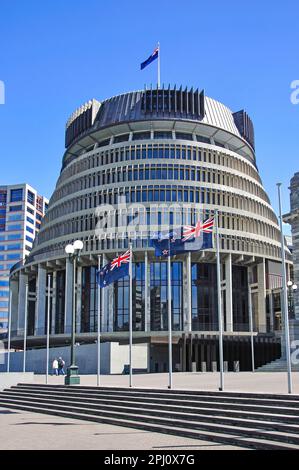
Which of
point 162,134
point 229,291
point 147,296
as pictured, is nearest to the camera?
point 147,296

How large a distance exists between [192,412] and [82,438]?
4511 millimetres

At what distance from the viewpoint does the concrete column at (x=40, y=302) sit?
75.3 metres

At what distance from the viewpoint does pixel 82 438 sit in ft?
55.6

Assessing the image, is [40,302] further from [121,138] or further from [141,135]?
[141,135]

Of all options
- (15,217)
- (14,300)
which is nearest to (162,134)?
(14,300)

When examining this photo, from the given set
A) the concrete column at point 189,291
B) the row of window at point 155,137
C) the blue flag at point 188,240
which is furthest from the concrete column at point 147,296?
the blue flag at point 188,240

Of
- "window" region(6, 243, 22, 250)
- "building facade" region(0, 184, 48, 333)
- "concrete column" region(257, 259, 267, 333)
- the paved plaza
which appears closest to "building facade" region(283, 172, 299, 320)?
"concrete column" region(257, 259, 267, 333)

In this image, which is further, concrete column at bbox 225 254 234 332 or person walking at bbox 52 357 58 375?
concrete column at bbox 225 254 234 332

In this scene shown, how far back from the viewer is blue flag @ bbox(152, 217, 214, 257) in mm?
26831

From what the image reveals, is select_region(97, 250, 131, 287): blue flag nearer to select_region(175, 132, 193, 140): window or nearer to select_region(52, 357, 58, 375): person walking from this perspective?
select_region(52, 357, 58, 375): person walking

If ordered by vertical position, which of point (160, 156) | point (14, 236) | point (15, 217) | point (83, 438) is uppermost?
point (15, 217)

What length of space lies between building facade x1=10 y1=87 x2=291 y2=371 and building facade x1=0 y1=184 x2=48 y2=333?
82.9 metres

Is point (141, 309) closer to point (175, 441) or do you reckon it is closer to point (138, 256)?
point (138, 256)
